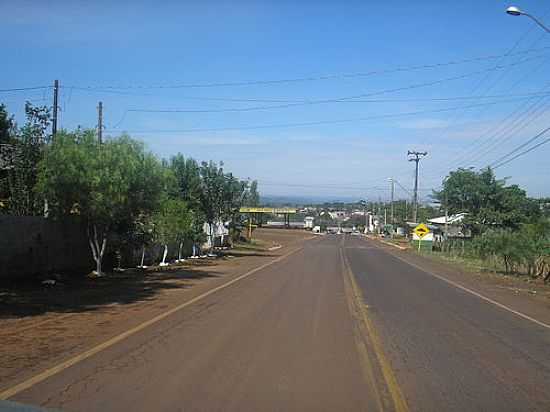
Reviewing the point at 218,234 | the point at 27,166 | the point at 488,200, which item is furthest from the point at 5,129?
the point at 488,200

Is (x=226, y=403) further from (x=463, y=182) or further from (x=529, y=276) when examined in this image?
(x=463, y=182)

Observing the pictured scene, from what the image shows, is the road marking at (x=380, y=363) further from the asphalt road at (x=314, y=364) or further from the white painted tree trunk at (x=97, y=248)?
the white painted tree trunk at (x=97, y=248)

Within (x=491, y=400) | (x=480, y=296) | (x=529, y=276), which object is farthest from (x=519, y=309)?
(x=529, y=276)

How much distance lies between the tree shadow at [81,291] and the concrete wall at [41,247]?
792 mm

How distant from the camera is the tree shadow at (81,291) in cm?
1627

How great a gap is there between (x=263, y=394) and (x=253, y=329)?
526cm

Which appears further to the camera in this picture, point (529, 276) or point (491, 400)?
point (529, 276)

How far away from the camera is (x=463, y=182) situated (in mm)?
70000

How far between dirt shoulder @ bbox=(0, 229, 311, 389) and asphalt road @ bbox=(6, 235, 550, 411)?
700mm

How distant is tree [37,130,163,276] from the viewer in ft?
79.4

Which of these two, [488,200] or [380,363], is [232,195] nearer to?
[488,200]

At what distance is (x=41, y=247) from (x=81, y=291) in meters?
4.57

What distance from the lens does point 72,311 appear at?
51.5ft

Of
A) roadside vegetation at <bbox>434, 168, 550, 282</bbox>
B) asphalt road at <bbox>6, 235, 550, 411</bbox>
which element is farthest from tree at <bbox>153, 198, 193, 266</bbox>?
roadside vegetation at <bbox>434, 168, 550, 282</bbox>
